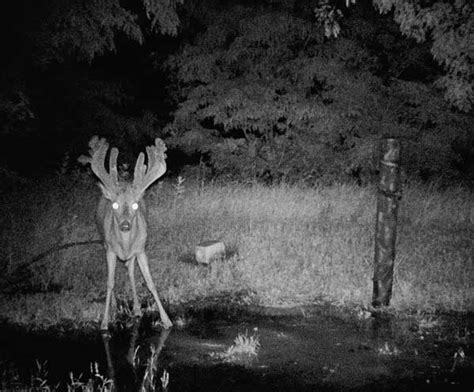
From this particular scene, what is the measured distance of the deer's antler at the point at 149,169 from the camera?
297 inches

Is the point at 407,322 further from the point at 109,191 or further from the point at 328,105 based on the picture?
the point at 328,105

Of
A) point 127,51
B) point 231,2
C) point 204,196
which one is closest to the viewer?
point 204,196

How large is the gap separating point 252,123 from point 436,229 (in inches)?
301

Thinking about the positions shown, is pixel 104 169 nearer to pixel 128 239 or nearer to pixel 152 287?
pixel 128 239

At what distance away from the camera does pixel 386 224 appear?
7812 mm

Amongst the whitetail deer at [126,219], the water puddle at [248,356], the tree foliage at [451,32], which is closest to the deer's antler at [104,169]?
the whitetail deer at [126,219]

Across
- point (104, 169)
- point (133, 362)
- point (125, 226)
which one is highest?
point (104, 169)

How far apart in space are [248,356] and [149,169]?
269 centimetres

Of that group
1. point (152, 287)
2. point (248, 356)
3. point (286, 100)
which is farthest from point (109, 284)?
point (286, 100)

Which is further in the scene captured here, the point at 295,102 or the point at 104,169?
the point at 295,102

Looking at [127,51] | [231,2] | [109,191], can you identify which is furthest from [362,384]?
[127,51]

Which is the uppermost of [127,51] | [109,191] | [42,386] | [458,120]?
[127,51]

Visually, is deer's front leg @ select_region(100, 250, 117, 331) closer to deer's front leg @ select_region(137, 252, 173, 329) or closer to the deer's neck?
the deer's neck

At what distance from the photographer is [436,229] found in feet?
40.1
